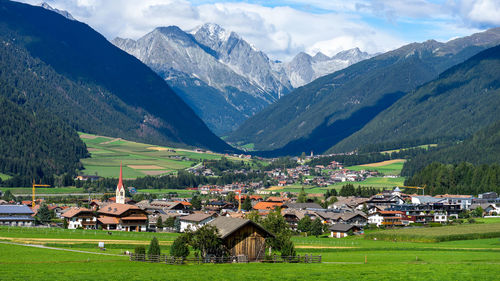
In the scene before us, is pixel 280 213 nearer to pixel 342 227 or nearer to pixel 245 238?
pixel 342 227

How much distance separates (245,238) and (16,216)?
269 ft

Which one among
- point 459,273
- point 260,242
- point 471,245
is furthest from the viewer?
point 471,245

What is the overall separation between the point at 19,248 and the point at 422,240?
67.4 m

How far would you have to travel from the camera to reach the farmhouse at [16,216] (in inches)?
5531

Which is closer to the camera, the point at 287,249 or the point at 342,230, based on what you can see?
the point at 287,249

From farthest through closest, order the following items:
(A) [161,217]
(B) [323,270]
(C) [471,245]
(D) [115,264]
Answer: (A) [161,217] < (C) [471,245] < (D) [115,264] < (B) [323,270]

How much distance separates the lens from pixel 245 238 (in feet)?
252

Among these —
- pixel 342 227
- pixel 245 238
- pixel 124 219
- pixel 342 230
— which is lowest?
pixel 342 230

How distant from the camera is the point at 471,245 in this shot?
106 m

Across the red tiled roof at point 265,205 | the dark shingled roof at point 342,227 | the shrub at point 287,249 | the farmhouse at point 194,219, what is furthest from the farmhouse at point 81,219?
the shrub at point 287,249

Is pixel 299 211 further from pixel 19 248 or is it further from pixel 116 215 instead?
pixel 19 248

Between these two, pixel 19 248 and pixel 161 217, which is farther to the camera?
pixel 161 217

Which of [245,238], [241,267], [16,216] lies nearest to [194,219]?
[16,216]

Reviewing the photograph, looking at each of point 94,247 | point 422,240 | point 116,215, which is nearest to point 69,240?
point 94,247
